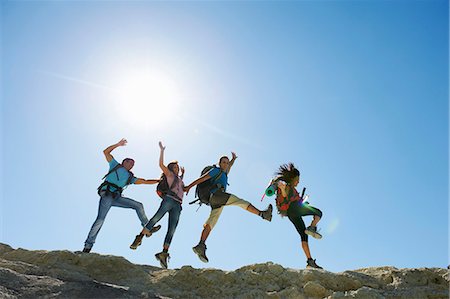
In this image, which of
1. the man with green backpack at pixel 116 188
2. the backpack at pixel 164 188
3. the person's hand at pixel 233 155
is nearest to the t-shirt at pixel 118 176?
the man with green backpack at pixel 116 188

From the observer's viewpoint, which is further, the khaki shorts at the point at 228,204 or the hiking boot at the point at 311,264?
the khaki shorts at the point at 228,204

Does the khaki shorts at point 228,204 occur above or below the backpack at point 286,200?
below

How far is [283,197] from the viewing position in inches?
383

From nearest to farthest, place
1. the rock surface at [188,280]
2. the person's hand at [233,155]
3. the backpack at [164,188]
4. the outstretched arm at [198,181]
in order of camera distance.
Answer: the rock surface at [188,280], the backpack at [164,188], the outstretched arm at [198,181], the person's hand at [233,155]

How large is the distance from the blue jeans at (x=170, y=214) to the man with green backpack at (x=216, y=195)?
1.65 feet

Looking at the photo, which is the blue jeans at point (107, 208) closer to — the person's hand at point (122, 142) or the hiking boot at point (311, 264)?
the person's hand at point (122, 142)

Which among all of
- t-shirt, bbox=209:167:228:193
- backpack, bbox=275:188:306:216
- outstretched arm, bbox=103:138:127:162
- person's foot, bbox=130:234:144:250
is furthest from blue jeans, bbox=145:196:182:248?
backpack, bbox=275:188:306:216

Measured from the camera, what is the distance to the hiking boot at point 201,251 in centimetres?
851

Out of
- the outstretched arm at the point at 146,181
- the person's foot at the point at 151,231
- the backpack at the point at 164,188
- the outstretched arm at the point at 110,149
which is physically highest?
the outstretched arm at the point at 110,149

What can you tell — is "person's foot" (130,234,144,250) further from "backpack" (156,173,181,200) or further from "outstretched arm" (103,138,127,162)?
"outstretched arm" (103,138,127,162)

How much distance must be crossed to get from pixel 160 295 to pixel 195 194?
131 inches

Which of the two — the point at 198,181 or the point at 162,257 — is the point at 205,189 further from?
the point at 162,257

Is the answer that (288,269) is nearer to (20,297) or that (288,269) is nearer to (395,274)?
(395,274)

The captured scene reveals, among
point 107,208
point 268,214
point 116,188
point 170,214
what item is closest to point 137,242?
point 170,214
